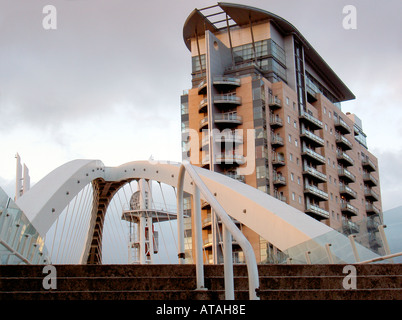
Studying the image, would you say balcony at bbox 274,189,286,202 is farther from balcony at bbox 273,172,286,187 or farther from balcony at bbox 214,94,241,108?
balcony at bbox 214,94,241,108

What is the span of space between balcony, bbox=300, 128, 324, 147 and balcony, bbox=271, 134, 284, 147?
12.3ft

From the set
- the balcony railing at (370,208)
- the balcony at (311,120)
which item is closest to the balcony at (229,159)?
the balcony at (311,120)

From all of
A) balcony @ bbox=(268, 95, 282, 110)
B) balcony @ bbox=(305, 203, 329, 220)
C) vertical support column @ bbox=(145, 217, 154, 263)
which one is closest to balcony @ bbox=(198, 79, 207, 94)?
balcony @ bbox=(268, 95, 282, 110)

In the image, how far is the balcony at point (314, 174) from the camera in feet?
175

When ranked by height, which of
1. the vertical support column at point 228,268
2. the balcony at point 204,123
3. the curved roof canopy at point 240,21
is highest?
the curved roof canopy at point 240,21

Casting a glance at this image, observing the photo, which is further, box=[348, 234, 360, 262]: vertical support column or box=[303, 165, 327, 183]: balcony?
box=[303, 165, 327, 183]: balcony

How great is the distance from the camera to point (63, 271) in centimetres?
746

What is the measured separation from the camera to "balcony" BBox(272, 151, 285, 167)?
49.8 metres

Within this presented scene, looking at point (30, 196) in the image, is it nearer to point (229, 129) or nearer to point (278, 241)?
point (278, 241)

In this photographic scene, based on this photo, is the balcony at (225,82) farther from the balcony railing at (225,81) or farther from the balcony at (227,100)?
the balcony at (227,100)

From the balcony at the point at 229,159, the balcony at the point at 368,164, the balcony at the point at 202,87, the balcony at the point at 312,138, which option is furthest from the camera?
the balcony at the point at 368,164

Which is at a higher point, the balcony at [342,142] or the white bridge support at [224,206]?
the balcony at [342,142]

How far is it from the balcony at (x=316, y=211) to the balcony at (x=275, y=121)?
23.2 feet
